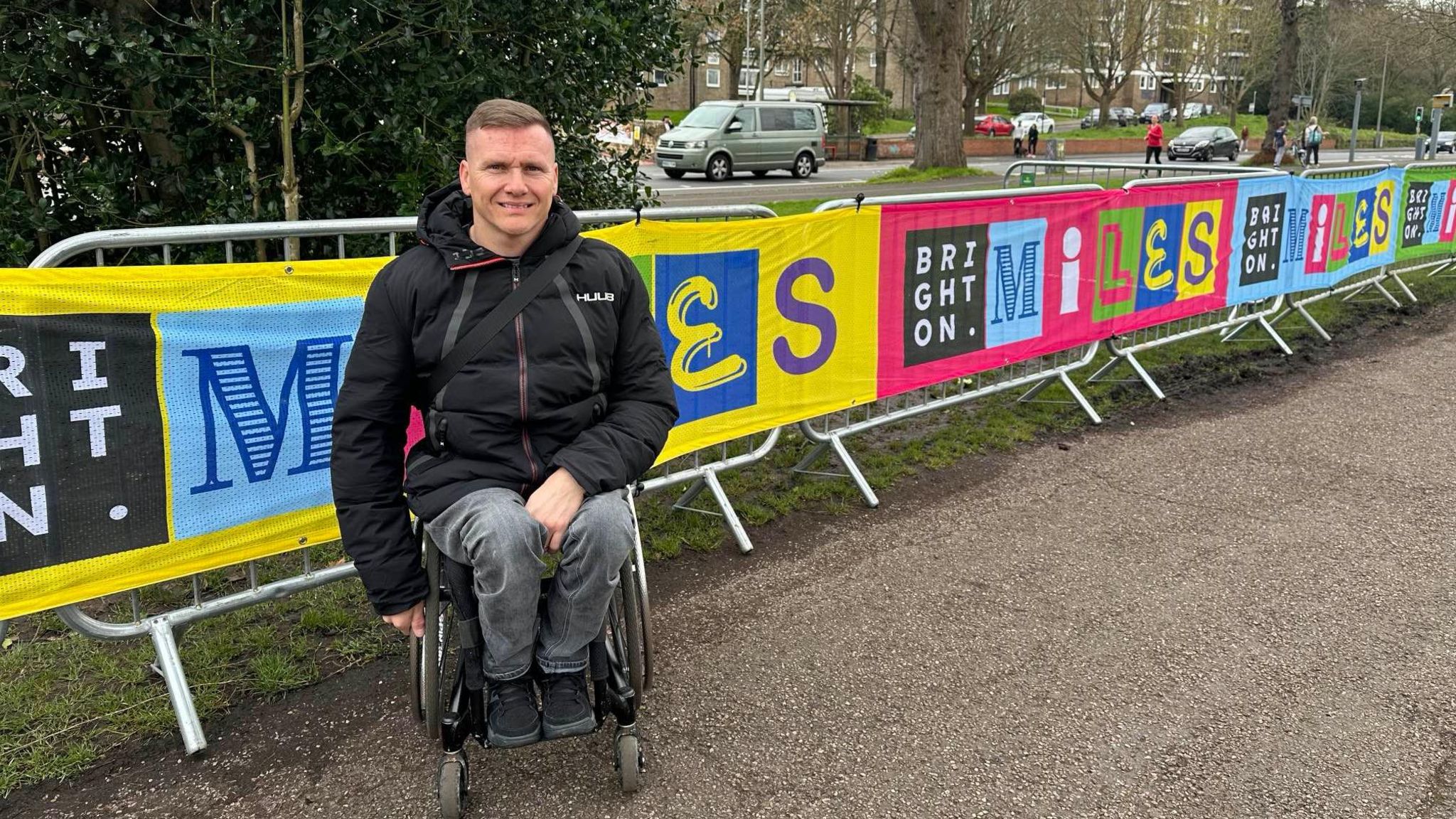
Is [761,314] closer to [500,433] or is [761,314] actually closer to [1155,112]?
[500,433]

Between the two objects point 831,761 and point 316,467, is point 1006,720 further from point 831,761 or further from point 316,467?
point 316,467

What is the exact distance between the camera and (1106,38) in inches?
2525

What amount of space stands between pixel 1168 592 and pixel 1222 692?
2.80ft

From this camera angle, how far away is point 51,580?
10.8ft

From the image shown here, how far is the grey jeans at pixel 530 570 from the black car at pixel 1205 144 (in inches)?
1958

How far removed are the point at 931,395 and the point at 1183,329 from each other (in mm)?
3030

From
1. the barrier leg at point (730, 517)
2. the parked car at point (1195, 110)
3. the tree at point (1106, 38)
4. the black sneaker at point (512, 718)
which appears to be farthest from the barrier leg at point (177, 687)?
the parked car at point (1195, 110)

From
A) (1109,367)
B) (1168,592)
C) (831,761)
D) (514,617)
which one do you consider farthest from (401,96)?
(1109,367)

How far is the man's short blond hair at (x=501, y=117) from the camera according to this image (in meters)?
2.92

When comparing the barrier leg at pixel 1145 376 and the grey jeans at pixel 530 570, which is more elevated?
the grey jeans at pixel 530 570

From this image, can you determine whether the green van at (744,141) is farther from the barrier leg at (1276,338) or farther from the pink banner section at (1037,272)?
the pink banner section at (1037,272)

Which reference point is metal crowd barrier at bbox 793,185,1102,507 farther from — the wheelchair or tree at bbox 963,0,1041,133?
tree at bbox 963,0,1041,133

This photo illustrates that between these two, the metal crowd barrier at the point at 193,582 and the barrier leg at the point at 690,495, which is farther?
the barrier leg at the point at 690,495

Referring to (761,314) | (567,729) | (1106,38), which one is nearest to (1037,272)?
(761,314)
